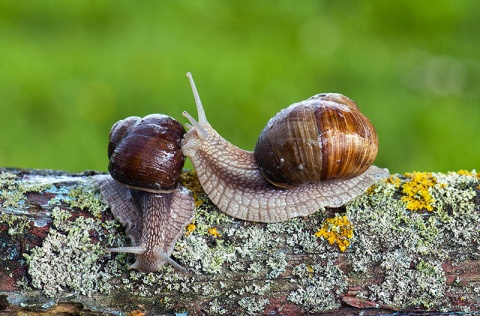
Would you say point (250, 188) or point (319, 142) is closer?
point (319, 142)

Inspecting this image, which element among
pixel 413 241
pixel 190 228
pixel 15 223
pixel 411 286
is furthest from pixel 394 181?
pixel 15 223

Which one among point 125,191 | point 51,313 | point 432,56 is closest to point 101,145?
point 125,191

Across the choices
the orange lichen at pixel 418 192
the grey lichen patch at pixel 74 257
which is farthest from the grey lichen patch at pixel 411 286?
the grey lichen patch at pixel 74 257

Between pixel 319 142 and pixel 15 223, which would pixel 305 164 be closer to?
pixel 319 142

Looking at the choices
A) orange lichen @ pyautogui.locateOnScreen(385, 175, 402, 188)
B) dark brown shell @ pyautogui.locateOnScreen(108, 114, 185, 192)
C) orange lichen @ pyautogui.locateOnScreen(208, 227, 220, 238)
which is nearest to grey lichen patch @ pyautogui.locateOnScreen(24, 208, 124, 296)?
dark brown shell @ pyautogui.locateOnScreen(108, 114, 185, 192)

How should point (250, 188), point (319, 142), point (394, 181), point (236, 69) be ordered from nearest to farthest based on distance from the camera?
point (319, 142) → point (394, 181) → point (250, 188) → point (236, 69)

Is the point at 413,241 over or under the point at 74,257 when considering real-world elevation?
over

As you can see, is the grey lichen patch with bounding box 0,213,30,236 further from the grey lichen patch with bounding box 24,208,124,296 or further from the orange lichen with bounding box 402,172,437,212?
the orange lichen with bounding box 402,172,437,212
